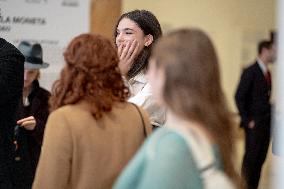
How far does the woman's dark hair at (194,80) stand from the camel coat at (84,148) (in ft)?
1.31

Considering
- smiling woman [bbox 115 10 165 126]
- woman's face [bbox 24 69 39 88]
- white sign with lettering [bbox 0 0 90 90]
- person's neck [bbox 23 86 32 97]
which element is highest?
smiling woman [bbox 115 10 165 126]

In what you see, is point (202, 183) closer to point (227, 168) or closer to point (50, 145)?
point (227, 168)

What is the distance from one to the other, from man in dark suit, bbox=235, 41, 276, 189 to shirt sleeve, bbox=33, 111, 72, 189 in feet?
13.8

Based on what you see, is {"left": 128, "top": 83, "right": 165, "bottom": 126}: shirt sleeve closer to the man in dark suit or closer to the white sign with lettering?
the white sign with lettering

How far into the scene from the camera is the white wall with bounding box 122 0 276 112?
7.21 meters

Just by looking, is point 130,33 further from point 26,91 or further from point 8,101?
point 26,91

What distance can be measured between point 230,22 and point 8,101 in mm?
5331

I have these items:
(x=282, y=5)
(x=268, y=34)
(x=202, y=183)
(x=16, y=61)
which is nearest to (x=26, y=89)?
(x=16, y=61)

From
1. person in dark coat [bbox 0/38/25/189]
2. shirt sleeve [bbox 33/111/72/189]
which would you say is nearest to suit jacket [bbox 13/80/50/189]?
person in dark coat [bbox 0/38/25/189]

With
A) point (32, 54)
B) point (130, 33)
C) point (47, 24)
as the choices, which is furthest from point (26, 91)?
point (130, 33)

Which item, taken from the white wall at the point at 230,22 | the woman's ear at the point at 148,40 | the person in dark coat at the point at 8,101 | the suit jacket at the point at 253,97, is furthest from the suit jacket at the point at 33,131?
the white wall at the point at 230,22

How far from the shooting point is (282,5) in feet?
7.33

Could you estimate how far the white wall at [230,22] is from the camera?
284 inches

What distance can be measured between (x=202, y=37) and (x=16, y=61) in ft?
4.03
